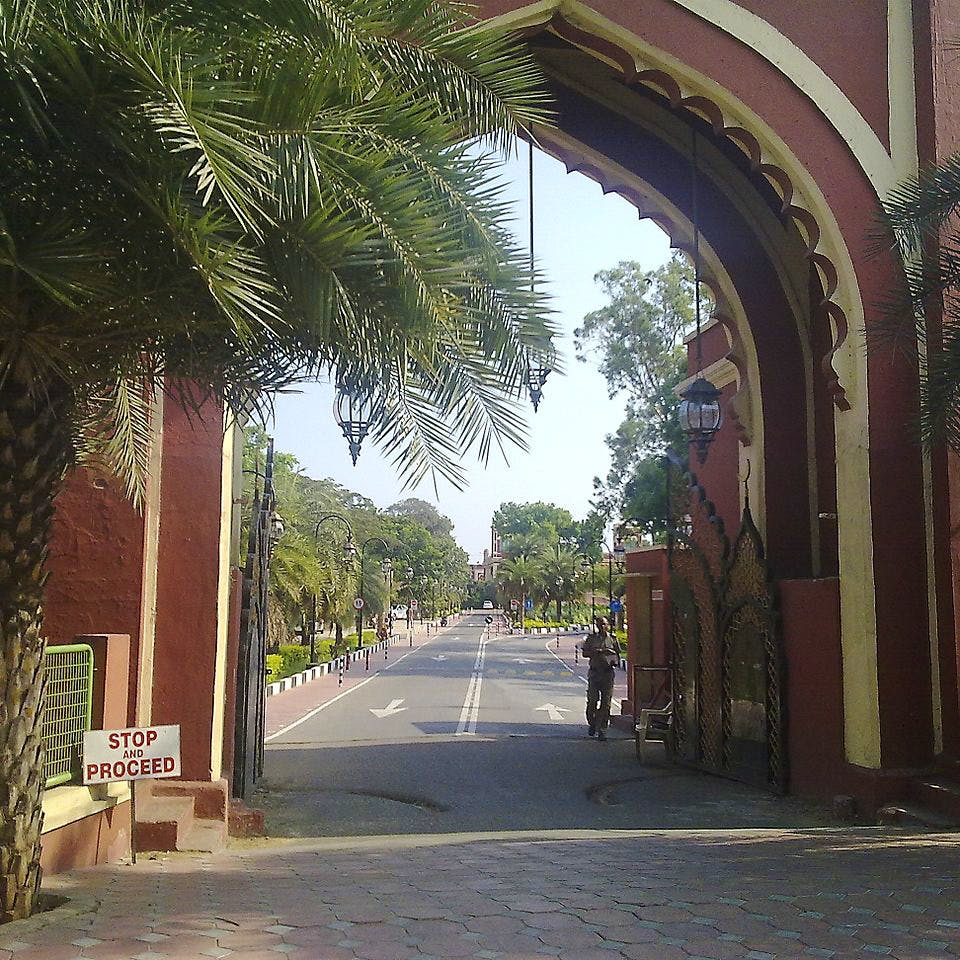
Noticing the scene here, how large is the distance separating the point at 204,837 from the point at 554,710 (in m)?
14.6

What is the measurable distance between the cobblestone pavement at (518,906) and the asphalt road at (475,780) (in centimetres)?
233

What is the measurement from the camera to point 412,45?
4828 millimetres

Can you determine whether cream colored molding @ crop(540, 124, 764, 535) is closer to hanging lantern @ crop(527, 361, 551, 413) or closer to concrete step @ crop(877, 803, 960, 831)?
concrete step @ crop(877, 803, 960, 831)

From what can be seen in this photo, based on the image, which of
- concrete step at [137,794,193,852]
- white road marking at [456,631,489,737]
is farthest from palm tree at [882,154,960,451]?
white road marking at [456,631,489,737]

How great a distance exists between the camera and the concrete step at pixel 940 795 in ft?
26.7

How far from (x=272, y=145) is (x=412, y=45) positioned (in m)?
1.18

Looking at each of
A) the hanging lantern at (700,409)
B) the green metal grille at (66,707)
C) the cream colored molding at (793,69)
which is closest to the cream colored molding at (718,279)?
the hanging lantern at (700,409)

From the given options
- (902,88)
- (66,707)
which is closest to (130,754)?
(66,707)

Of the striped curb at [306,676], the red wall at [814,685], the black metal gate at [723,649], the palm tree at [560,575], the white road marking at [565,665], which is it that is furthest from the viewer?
the palm tree at [560,575]

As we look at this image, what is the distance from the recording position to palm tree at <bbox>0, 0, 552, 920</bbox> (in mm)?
3727

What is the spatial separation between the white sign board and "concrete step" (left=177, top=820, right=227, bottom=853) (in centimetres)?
142

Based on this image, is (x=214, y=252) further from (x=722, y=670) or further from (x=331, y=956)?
(x=722, y=670)

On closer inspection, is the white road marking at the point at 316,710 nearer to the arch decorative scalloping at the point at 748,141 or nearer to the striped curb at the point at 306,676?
the striped curb at the point at 306,676

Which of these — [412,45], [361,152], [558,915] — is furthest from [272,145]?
[558,915]
